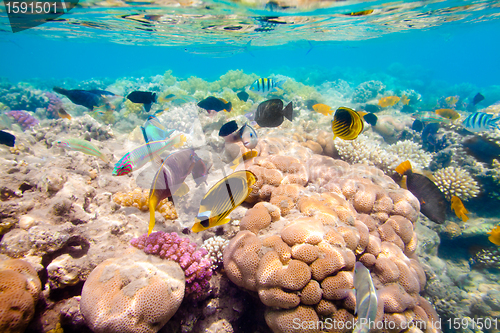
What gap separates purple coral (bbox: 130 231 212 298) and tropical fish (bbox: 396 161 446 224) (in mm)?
4612

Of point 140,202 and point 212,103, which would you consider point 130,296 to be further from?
point 212,103

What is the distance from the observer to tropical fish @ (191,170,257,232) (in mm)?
1432

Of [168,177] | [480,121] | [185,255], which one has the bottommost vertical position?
[185,255]

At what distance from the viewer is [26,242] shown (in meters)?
2.35

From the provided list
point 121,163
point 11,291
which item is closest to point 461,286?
point 121,163

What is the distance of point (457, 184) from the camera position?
212 inches

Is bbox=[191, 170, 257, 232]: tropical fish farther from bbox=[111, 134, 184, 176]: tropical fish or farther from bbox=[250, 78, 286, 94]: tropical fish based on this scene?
bbox=[250, 78, 286, 94]: tropical fish

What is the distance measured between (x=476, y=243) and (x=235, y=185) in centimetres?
726

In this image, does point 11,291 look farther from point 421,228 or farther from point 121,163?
point 421,228

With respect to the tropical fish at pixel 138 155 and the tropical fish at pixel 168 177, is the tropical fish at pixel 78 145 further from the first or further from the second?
the tropical fish at pixel 168 177

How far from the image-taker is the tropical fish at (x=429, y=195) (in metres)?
4.14

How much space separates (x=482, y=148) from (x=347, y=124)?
259 inches

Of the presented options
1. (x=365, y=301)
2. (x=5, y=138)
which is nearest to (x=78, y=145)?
(x=5, y=138)

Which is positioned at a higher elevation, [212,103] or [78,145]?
[212,103]
